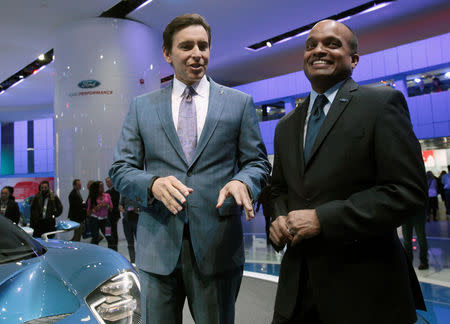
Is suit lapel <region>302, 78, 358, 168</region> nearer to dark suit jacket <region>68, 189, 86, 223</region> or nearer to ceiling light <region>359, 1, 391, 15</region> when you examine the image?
dark suit jacket <region>68, 189, 86, 223</region>

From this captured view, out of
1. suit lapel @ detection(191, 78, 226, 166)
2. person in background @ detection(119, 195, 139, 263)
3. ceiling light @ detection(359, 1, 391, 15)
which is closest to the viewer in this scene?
suit lapel @ detection(191, 78, 226, 166)

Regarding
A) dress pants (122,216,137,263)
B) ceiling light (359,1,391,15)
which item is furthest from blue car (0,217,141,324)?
ceiling light (359,1,391,15)

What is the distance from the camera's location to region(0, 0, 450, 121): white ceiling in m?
8.20

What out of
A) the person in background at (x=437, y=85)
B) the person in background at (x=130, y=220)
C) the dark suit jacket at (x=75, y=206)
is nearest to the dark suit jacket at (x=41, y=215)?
the dark suit jacket at (x=75, y=206)

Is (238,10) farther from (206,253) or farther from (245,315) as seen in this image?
(206,253)

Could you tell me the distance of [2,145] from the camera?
70.4ft

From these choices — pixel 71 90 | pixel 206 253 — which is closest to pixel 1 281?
pixel 206 253

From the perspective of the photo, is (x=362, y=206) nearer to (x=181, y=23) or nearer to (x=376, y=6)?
(x=181, y=23)

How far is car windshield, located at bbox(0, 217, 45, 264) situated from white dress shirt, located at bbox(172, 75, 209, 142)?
3.98ft

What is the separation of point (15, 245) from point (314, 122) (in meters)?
1.78

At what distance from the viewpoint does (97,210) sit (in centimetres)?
655

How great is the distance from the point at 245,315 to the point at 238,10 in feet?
24.0

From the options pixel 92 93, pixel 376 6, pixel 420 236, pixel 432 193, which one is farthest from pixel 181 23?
pixel 432 193

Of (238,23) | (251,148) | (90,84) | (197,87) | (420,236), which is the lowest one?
(420,236)
